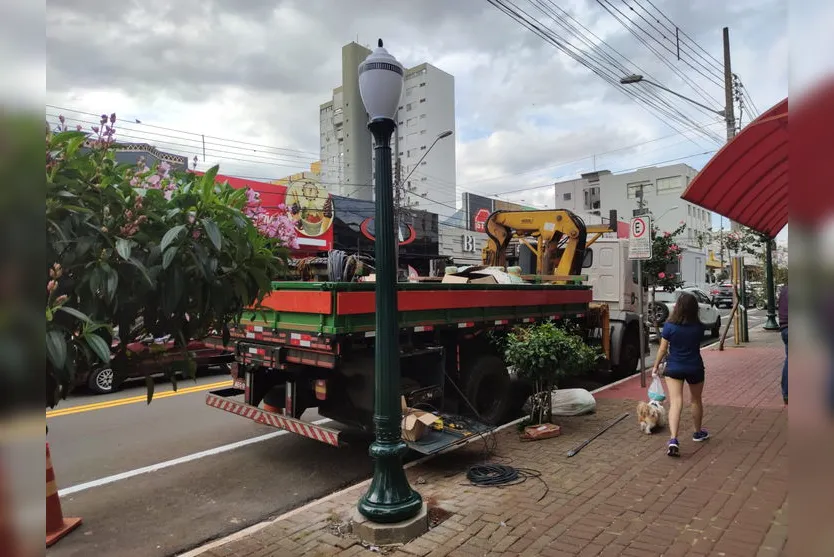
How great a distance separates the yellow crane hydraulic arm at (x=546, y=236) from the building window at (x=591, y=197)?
6730cm

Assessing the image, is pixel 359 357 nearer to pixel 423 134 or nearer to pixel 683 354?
pixel 683 354

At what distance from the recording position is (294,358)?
568 cm

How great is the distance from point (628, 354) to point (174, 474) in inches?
332

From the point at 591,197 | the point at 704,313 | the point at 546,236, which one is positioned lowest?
the point at 704,313

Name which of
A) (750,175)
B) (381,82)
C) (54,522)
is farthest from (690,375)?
(54,522)

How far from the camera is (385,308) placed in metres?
4.27

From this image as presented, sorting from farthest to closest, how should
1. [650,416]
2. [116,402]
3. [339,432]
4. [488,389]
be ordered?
[116,402] < [488,389] < [650,416] < [339,432]

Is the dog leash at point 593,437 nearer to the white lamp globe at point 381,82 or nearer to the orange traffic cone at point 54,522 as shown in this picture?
the white lamp globe at point 381,82

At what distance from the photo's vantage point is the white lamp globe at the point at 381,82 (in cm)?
416

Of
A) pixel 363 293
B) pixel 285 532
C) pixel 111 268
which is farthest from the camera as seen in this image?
pixel 363 293
